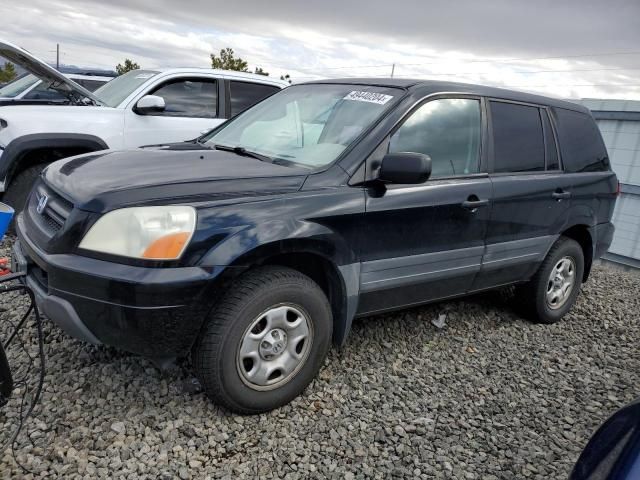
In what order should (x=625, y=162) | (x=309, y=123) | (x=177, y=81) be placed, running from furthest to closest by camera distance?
(x=625, y=162), (x=177, y=81), (x=309, y=123)

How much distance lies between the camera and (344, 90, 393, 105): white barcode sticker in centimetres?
336

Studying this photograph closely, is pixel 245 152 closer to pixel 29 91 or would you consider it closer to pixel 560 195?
pixel 560 195

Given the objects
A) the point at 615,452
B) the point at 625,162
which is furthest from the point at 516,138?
the point at 625,162

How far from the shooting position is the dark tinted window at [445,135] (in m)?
3.33

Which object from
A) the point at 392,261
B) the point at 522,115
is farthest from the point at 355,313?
the point at 522,115

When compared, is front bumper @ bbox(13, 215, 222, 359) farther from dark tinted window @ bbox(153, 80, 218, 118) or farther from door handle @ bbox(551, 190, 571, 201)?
dark tinted window @ bbox(153, 80, 218, 118)

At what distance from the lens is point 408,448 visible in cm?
276

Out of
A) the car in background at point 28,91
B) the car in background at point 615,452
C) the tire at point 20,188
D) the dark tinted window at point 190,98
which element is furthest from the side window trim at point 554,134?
the car in background at point 28,91

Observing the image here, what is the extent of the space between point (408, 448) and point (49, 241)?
2045 millimetres

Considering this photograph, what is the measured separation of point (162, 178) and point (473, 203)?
→ 77.2 inches

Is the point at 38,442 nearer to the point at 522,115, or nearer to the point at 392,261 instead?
the point at 392,261

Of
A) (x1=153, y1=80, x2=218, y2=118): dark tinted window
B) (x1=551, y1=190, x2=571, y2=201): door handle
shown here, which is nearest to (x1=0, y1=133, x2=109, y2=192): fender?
(x1=153, y1=80, x2=218, y2=118): dark tinted window

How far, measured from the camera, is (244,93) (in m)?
6.82

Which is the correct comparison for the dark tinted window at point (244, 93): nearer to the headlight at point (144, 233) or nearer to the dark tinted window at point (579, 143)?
the dark tinted window at point (579, 143)
